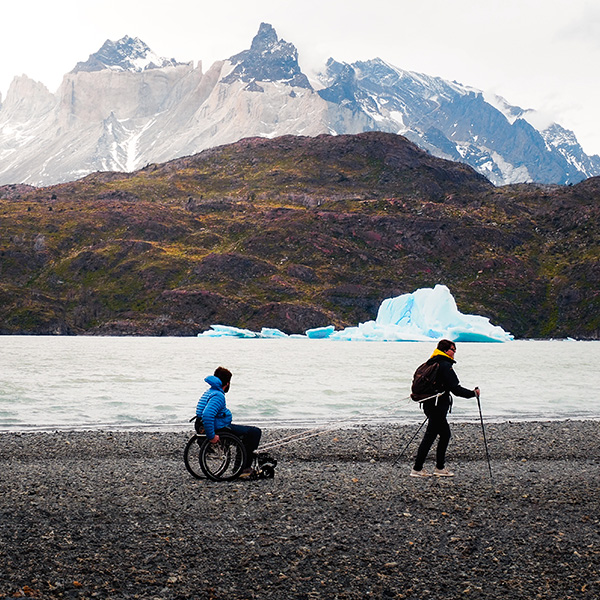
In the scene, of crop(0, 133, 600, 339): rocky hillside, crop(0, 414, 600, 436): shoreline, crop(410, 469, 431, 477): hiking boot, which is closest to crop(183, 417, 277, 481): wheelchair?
crop(410, 469, 431, 477): hiking boot

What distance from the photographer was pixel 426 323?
114 metres

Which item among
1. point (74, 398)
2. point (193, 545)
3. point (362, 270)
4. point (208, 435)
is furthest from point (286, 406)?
point (362, 270)

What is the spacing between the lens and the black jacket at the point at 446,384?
13070mm

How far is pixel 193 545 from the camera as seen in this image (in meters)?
9.30

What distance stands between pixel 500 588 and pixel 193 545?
389 centimetres

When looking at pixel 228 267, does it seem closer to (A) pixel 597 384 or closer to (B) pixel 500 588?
(A) pixel 597 384

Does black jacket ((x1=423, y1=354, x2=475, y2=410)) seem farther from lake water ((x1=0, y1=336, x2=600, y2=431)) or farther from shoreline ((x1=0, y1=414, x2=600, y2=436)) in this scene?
shoreline ((x1=0, y1=414, x2=600, y2=436))

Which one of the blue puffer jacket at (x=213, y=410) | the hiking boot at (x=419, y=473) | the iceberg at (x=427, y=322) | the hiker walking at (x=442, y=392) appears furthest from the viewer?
the iceberg at (x=427, y=322)

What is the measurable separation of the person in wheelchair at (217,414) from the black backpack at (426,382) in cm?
312

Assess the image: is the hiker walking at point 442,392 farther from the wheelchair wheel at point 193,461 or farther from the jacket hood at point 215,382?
the wheelchair wheel at point 193,461

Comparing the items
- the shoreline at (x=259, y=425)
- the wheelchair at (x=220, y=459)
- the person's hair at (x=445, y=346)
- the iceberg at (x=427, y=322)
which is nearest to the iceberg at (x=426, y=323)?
the iceberg at (x=427, y=322)

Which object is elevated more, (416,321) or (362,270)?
(362,270)

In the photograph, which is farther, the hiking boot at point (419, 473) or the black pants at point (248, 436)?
the hiking boot at point (419, 473)

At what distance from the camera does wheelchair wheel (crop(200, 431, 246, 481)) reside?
514 inches
